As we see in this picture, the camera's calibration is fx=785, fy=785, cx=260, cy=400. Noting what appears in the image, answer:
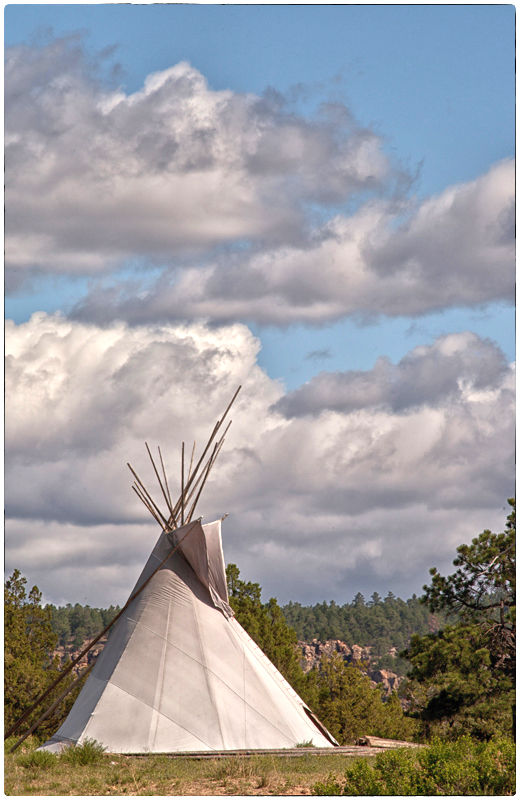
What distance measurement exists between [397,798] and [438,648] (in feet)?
30.2

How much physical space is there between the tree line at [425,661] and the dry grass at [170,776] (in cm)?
597

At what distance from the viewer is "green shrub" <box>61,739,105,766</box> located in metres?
12.0

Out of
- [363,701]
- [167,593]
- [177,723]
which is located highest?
[167,593]

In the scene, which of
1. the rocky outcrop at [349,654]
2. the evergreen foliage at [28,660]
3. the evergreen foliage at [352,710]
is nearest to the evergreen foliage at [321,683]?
the evergreen foliage at [352,710]

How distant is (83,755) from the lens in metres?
12.1

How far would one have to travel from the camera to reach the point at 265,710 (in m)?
14.3

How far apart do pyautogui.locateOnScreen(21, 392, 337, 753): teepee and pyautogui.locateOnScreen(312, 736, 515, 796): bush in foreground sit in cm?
469

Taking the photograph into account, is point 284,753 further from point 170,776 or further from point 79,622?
point 79,622

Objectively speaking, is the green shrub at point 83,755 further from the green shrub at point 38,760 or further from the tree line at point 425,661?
the tree line at point 425,661

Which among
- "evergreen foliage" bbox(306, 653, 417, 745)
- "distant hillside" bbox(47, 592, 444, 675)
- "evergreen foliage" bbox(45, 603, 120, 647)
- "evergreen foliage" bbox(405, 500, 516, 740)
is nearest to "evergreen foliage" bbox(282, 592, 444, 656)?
"distant hillside" bbox(47, 592, 444, 675)

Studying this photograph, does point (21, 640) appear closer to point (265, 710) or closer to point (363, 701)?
point (363, 701)

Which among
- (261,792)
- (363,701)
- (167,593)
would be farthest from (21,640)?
A: (261,792)

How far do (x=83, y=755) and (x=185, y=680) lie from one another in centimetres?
251

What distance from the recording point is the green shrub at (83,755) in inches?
471
